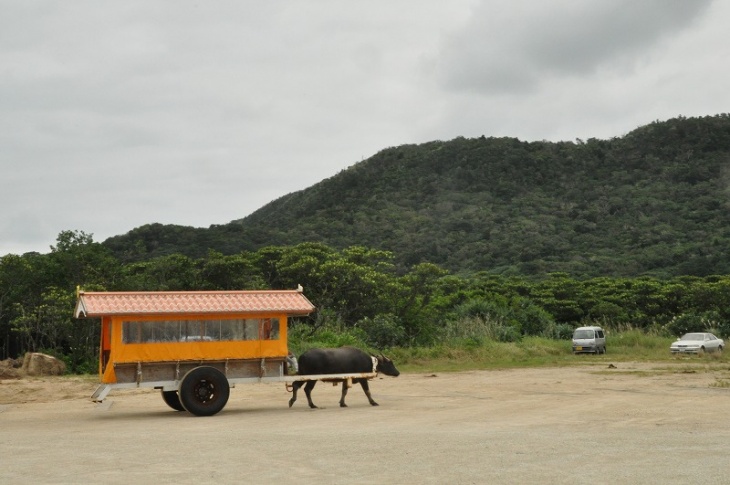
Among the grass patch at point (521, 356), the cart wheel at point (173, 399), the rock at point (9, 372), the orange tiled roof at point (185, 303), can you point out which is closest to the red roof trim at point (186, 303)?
the orange tiled roof at point (185, 303)

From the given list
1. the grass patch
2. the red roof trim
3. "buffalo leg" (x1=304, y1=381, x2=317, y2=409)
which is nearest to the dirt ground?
"buffalo leg" (x1=304, y1=381, x2=317, y2=409)

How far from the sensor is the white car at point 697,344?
40.7 metres

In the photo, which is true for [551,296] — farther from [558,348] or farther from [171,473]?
[171,473]

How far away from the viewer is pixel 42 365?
107 ft

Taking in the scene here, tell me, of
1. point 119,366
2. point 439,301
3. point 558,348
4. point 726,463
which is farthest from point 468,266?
point 726,463

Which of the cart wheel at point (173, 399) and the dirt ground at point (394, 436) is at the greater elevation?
the cart wheel at point (173, 399)

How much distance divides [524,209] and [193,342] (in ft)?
252

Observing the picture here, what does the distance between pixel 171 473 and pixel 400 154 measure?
4082 inches

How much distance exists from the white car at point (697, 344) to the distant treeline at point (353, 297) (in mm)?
6905

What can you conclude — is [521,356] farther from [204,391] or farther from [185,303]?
[185,303]

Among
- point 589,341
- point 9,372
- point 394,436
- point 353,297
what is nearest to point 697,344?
point 589,341

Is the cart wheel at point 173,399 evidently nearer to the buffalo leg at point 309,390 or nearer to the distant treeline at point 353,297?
the buffalo leg at point 309,390

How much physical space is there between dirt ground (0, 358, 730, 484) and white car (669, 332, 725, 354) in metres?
14.8

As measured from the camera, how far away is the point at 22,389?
27.3 m
